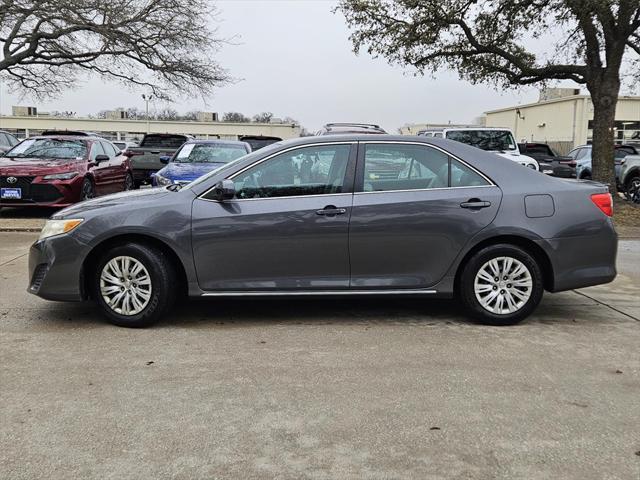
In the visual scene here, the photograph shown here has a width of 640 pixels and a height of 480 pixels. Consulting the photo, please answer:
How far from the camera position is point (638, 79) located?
17.0 metres

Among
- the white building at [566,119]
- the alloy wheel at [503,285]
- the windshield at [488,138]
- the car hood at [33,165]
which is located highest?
the white building at [566,119]

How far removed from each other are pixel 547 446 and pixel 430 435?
596 millimetres

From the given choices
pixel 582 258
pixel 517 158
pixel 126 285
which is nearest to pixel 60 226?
pixel 126 285

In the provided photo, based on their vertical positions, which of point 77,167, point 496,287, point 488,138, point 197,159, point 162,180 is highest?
point 488,138

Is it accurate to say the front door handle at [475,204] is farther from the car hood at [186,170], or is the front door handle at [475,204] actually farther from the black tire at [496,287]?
the car hood at [186,170]

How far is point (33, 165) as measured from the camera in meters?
10.9

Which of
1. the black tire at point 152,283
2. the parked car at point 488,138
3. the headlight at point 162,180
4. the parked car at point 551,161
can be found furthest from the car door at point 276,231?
the parked car at point 551,161

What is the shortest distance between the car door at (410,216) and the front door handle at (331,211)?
10 cm

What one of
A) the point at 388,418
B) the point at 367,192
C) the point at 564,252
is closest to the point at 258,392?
the point at 388,418

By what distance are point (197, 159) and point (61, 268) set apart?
6.96m

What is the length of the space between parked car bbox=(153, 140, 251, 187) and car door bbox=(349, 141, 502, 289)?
602 centimetres

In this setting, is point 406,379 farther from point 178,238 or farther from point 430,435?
point 178,238

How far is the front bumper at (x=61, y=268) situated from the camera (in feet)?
16.0

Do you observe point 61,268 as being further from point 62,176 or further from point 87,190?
point 87,190
